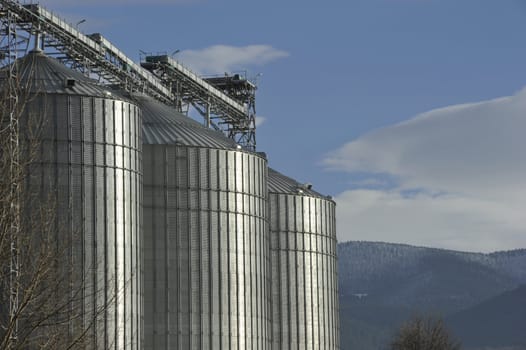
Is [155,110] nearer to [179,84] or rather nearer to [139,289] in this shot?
[139,289]

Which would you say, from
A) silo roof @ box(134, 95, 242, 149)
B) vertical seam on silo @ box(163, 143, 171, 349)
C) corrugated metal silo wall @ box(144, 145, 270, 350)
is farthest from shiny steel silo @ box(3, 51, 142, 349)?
silo roof @ box(134, 95, 242, 149)

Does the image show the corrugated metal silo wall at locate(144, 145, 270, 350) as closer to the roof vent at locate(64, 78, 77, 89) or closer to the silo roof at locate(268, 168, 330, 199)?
the roof vent at locate(64, 78, 77, 89)

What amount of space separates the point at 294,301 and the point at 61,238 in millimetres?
36407

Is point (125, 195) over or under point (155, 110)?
under

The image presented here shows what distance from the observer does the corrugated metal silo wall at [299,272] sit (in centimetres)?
11069

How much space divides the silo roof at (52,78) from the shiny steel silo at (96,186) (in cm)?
8

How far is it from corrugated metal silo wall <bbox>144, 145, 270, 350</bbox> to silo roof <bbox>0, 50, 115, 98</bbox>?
23.3 ft

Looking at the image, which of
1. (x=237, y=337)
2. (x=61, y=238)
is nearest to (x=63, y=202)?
(x=61, y=238)

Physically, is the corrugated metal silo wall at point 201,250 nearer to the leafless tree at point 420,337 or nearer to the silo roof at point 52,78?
the silo roof at point 52,78

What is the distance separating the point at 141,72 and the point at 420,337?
45.4 meters

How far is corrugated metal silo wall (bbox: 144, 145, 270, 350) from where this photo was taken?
8912cm

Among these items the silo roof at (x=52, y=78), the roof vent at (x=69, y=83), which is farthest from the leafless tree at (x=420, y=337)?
the roof vent at (x=69, y=83)

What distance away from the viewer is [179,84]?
123688 mm

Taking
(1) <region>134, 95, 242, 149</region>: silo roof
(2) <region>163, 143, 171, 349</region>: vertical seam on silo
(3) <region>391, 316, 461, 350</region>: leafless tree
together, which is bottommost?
(3) <region>391, 316, 461, 350</region>: leafless tree
